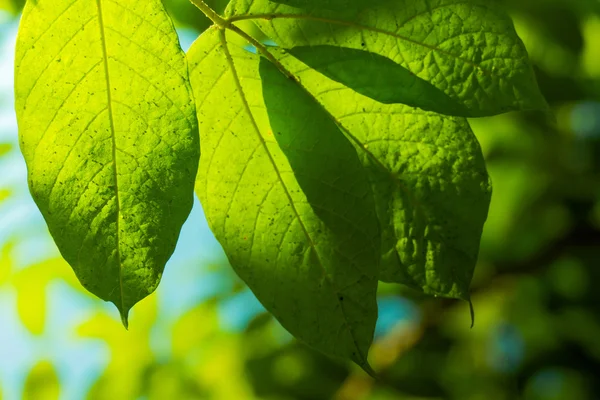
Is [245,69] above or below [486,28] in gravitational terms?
above

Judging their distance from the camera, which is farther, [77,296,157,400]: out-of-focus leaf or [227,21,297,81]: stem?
[77,296,157,400]: out-of-focus leaf

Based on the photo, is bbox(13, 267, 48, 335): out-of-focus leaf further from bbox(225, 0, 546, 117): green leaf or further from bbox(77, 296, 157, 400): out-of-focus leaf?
bbox(225, 0, 546, 117): green leaf

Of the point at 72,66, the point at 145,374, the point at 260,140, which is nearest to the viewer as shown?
the point at 72,66

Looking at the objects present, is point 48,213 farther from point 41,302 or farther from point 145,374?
point 145,374

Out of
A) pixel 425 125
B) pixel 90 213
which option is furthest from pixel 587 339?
pixel 90 213

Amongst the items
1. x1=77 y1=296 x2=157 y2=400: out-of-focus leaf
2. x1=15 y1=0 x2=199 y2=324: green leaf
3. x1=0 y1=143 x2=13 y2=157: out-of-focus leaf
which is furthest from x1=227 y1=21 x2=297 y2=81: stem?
x1=77 y1=296 x2=157 y2=400: out-of-focus leaf

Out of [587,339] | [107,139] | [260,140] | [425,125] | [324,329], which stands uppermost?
[107,139]

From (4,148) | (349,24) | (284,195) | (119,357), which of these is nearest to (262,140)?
(284,195)
